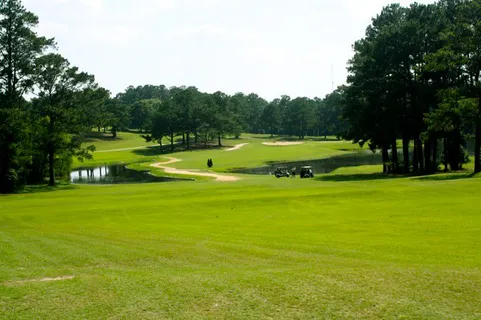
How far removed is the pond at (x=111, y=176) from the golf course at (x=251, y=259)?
120 ft

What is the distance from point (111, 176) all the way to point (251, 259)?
2566 inches

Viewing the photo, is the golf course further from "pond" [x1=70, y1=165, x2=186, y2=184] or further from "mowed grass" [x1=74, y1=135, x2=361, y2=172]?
"mowed grass" [x1=74, y1=135, x2=361, y2=172]

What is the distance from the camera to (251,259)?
42.9ft

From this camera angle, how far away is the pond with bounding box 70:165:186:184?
2547 inches

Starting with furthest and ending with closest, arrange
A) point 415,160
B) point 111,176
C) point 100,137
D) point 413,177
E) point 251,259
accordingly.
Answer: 1. point 100,137
2. point 111,176
3. point 415,160
4. point 413,177
5. point 251,259

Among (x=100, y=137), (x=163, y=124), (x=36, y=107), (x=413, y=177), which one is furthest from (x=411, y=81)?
(x=100, y=137)

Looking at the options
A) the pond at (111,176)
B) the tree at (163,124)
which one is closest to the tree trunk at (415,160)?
the pond at (111,176)

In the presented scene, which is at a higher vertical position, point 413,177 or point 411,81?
point 411,81

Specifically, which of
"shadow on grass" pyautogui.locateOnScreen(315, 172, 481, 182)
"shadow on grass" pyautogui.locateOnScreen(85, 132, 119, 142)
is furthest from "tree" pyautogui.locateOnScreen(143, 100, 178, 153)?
"shadow on grass" pyautogui.locateOnScreen(315, 172, 481, 182)

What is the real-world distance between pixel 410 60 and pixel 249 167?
37.2 m

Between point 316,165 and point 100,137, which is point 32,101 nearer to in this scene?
point 316,165

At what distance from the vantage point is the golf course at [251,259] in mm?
8656

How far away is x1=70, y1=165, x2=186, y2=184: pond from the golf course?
36.6 meters

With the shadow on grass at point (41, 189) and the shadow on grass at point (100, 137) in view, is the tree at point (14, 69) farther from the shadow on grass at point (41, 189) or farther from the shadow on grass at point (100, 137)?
the shadow on grass at point (100, 137)
